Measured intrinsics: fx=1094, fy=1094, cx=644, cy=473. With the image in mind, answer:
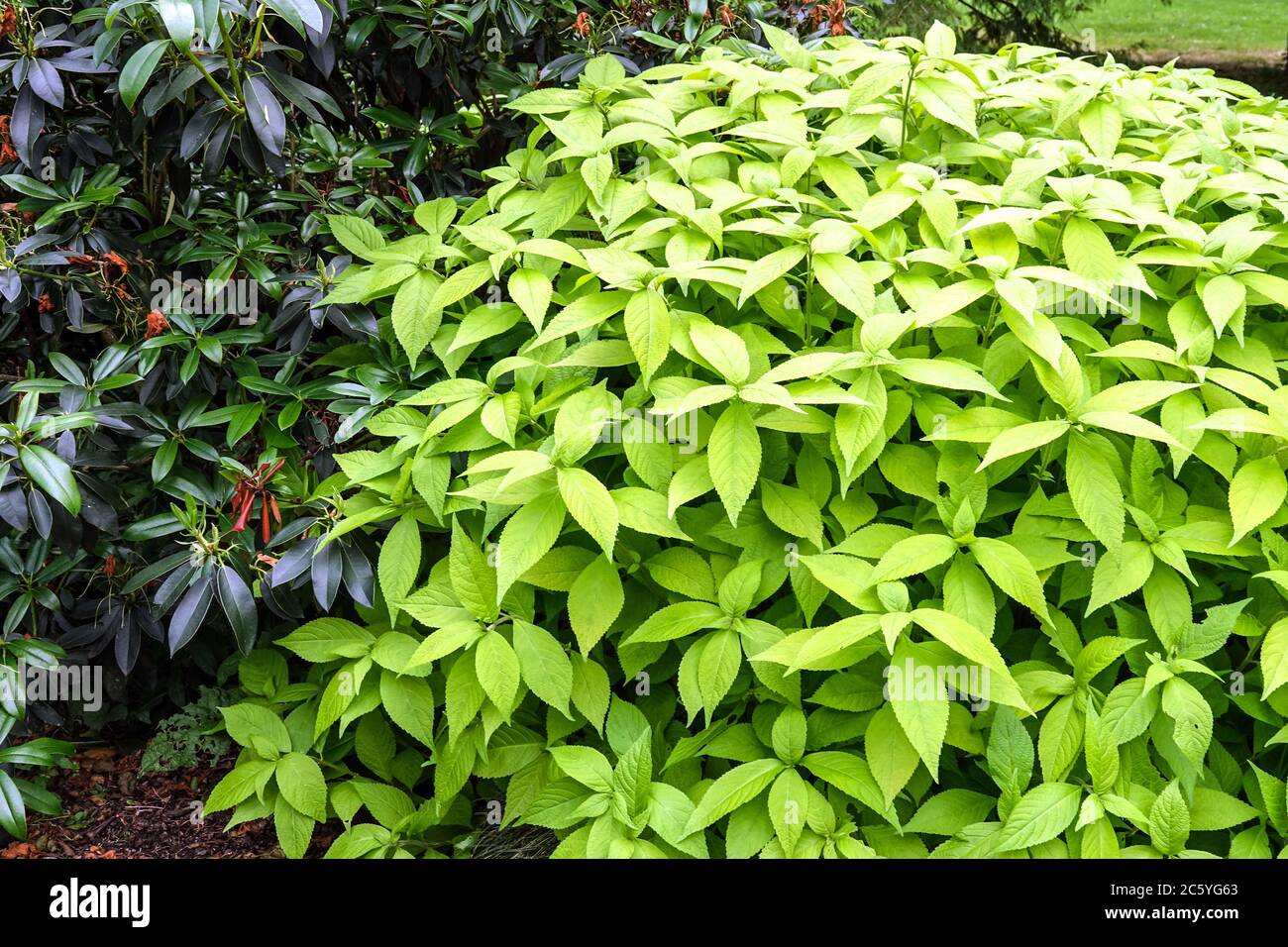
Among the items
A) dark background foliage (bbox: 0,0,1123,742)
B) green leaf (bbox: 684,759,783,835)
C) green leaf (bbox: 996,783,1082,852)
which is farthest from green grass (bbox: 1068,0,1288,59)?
green leaf (bbox: 684,759,783,835)

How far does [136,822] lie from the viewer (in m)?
2.82

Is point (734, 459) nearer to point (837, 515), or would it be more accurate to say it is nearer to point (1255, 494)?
point (837, 515)

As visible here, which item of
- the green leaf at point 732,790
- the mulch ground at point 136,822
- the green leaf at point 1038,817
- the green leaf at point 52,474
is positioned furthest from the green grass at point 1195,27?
the green leaf at point 52,474

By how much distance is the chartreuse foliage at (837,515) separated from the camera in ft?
6.75

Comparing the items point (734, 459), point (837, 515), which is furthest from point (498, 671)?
point (837, 515)

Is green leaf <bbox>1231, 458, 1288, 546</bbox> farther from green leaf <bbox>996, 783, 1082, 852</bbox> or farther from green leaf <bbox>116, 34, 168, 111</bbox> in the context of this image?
green leaf <bbox>116, 34, 168, 111</bbox>

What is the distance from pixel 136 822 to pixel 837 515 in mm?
1981

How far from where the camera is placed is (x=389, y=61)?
10.7 ft

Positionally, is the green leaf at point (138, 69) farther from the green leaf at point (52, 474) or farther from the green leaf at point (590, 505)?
the green leaf at point (590, 505)

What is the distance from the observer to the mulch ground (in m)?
2.74

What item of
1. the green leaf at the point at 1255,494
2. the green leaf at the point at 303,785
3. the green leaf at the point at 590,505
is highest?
the green leaf at the point at 1255,494

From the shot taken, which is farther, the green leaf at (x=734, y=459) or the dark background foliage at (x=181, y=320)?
the dark background foliage at (x=181, y=320)

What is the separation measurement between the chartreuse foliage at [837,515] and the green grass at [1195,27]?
11997mm

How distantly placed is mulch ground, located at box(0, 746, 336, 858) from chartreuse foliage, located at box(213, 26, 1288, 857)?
33cm
